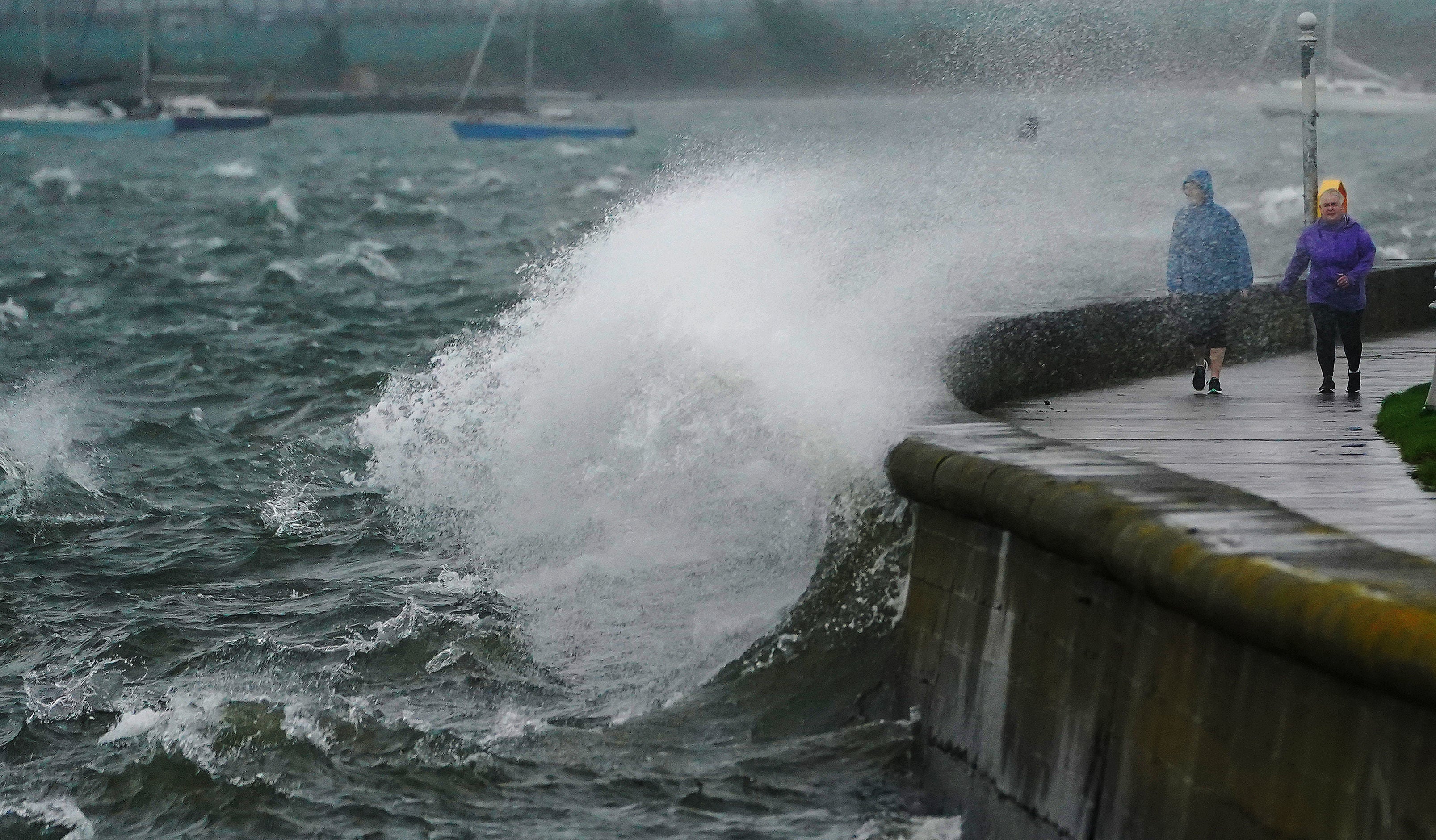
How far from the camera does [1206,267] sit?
11477mm

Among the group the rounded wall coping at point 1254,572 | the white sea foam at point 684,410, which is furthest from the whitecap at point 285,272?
the rounded wall coping at point 1254,572

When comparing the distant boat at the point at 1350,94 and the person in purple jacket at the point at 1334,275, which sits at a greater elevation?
the distant boat at the point at 1350,94

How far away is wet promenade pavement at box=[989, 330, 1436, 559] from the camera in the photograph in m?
7.12

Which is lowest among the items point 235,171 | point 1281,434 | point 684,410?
point 235,171

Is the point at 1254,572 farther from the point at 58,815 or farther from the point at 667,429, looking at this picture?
the point at 667,429

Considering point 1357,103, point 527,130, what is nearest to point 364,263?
point 527,130

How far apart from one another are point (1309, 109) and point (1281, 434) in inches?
188

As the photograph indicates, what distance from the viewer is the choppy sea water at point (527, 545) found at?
25.8 ft

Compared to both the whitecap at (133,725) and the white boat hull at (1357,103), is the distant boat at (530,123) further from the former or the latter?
the whitecap at (133,725)

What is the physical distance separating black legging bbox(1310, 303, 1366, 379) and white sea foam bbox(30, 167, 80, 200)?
48.7 metres

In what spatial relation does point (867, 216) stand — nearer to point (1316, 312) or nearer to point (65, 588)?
point (1316, 312)

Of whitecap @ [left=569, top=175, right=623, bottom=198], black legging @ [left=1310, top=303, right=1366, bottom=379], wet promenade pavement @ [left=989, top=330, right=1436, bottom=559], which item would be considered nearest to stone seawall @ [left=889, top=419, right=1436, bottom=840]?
wet promenade pavement @ [left=989, top=330, right=1436, bottom=559]

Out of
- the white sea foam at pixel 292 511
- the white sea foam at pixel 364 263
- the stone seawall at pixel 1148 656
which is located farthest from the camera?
the white sea foam at pixel 364 263

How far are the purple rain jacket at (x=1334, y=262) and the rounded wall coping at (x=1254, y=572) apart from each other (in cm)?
433
